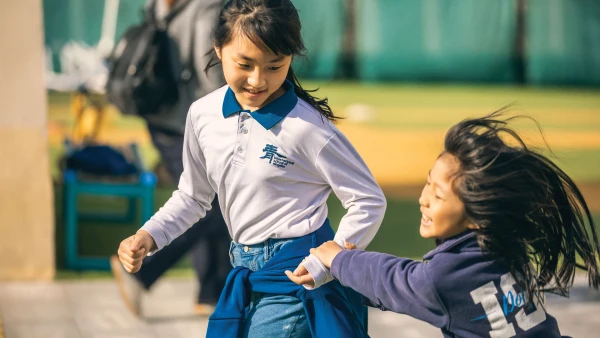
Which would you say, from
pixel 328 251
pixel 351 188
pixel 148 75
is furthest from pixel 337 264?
pixel 148 75

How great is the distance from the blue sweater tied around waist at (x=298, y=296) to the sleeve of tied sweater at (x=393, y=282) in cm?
18

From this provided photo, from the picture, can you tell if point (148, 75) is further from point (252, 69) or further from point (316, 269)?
point (316, 269)

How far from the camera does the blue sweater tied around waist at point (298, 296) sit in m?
3.12

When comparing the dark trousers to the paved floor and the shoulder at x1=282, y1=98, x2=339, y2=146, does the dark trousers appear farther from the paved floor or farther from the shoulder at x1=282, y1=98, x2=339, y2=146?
the shoulder at x1=282, y1=98, x2=339, y2=146

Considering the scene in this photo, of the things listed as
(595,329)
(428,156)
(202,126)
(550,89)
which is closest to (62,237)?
(595,329)

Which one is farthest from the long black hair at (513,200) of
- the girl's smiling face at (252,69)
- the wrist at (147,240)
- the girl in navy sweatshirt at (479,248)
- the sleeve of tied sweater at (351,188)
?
the wrist at (147,240)

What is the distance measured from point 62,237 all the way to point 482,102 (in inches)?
472

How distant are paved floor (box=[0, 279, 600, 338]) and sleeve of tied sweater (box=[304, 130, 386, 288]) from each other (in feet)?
8.08

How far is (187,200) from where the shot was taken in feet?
11.3

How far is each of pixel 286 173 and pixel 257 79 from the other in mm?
303

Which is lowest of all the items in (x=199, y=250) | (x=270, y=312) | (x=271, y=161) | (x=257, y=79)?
(x=199, y=250)

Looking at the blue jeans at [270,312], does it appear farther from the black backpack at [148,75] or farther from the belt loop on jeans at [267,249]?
the black backpack at [148,75]

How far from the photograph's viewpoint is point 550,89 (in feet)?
66.8

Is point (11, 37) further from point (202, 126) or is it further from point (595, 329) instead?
point (595, 329)
